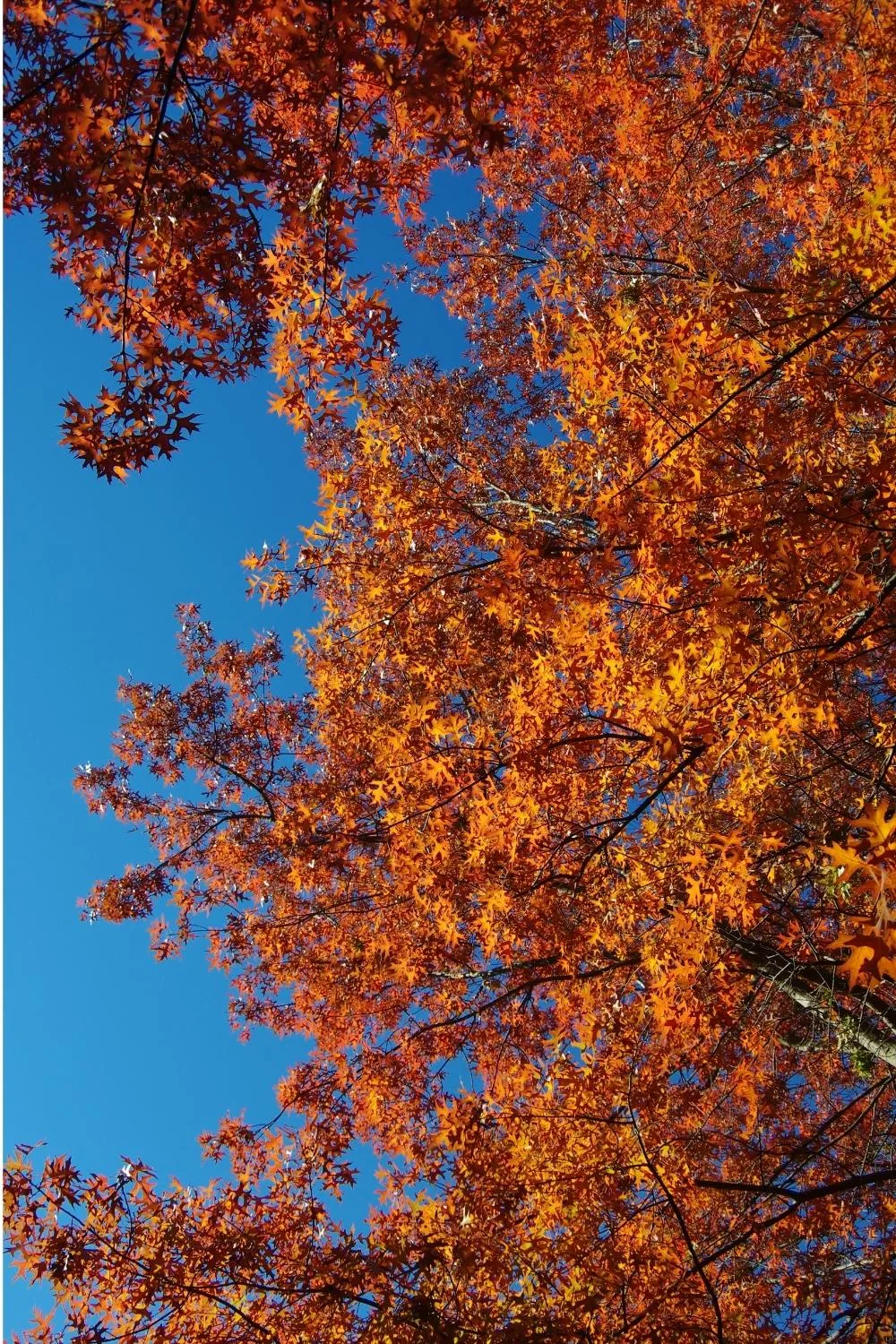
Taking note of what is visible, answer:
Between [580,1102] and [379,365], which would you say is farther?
[580,1102]

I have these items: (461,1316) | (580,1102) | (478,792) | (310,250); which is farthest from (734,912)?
(310,250)

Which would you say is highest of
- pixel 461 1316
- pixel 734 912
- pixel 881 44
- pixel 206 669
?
pixel 206 669

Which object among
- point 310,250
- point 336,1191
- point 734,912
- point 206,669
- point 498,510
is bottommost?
point 336,1191

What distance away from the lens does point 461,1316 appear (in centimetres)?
371

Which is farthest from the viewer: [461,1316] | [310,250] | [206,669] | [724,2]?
[206,669]

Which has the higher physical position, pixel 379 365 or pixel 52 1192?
pixel 379 365

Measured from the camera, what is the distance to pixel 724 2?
7324 mm

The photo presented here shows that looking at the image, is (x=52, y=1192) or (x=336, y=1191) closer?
(x=52, y=1192)

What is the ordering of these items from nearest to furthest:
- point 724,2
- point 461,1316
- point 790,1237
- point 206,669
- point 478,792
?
point 461,1316 → point 478,792 → point 790,1237 → point 724,2 → point 206,669

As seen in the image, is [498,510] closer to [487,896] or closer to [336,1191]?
[487,896]

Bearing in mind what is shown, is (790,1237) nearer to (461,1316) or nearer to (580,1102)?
(580,1102)

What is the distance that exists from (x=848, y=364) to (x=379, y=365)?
104 inches

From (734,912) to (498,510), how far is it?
172 inches

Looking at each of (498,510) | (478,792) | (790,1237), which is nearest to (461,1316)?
(478,792)
